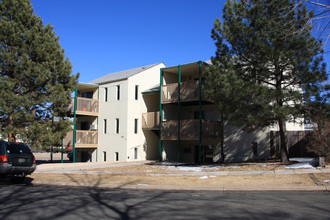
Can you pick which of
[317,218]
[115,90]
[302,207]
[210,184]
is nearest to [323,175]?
[210,184]

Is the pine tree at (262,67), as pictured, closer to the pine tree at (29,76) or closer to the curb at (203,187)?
the curb at (203,187)

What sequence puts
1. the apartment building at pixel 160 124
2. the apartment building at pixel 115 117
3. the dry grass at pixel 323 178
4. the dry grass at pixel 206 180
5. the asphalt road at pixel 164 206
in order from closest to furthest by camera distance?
the asphalt road at pixel 164 206
the dry grass at pixel 323 178
the dry grass at pixel 206 180
the apartment building at pixel 160 124
the apartment building at pixel 115 117

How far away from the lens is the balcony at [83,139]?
2592cm

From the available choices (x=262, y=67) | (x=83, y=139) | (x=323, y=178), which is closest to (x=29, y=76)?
(x=83, y=139)

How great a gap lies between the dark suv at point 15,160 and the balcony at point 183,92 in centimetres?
1240

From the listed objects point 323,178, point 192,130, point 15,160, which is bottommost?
point 323,178

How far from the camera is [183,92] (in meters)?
22.4

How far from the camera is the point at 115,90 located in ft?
85.9

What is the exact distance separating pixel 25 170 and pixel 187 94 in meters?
13.0

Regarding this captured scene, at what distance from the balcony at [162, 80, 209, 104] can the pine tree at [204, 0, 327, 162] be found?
18.8ft

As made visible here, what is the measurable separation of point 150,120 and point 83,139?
619 cm

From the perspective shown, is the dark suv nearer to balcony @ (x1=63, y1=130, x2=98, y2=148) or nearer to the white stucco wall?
the white stucco wall

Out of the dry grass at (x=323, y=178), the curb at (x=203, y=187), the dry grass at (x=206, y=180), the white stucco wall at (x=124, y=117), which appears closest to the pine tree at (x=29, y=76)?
the dry grass at (x=206, y=180)

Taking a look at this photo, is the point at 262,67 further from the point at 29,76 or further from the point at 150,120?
the point at 29,76
